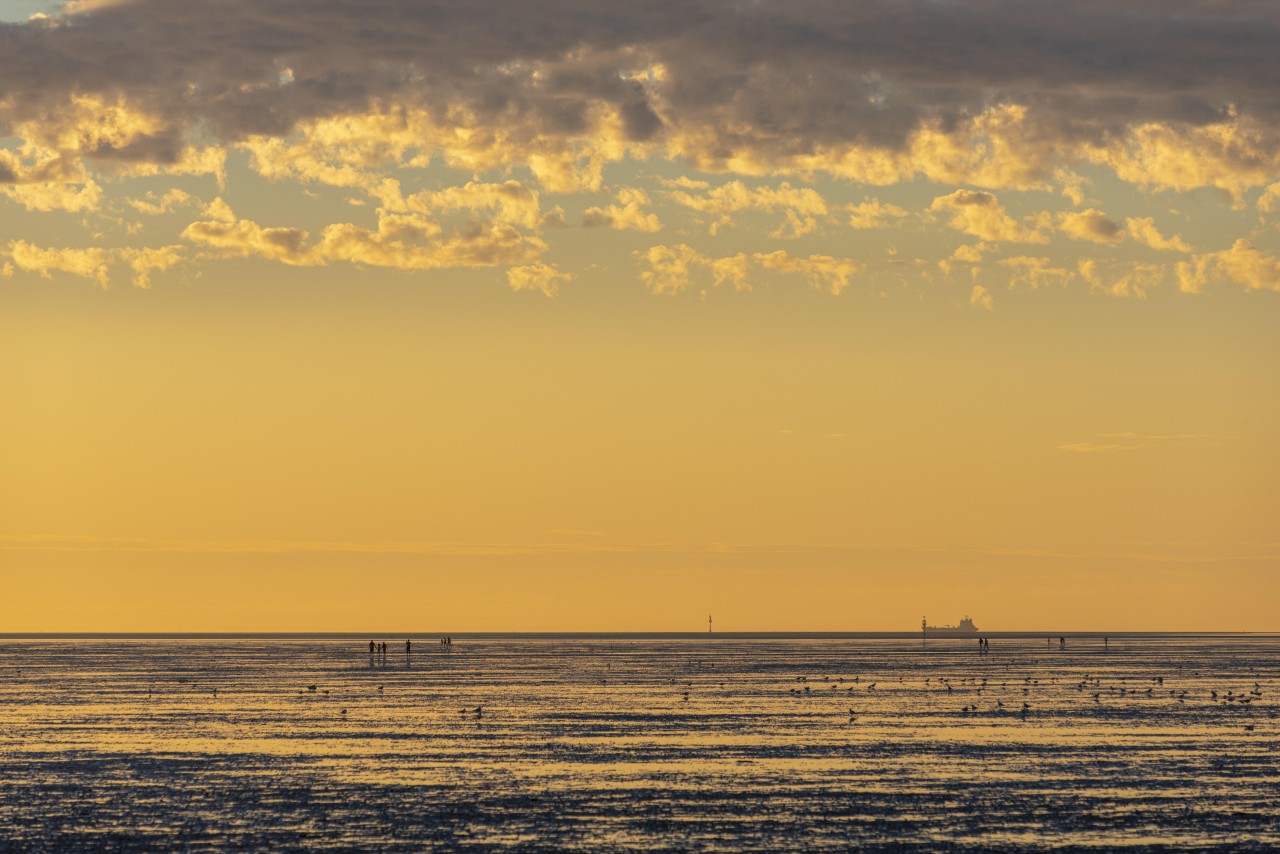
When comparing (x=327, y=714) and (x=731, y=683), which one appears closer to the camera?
(x=327, y=714)

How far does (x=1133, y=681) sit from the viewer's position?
141m

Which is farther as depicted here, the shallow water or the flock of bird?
the flock of bird

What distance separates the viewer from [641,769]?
219 feet

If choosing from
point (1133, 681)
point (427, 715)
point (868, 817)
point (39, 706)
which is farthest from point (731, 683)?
point (868, 817)

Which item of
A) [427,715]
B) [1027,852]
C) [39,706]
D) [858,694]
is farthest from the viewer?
[858,694]

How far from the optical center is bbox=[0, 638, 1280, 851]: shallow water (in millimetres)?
50875

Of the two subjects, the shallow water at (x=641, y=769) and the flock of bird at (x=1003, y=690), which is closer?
the shallow water at (x=641, y=769)

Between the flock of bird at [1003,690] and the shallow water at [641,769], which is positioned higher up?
the flock of bird at [1003,690]

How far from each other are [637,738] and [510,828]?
28.9 meters

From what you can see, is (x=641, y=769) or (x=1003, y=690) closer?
(x=641, y=769)

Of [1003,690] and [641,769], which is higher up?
[1003,690]

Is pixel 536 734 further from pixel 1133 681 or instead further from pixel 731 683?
pixel 1133 681

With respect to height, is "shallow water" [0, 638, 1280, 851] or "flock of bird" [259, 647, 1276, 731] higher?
"flock of bird" [259, 647, 1276, 731]

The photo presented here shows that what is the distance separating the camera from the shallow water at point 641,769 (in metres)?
50.9
